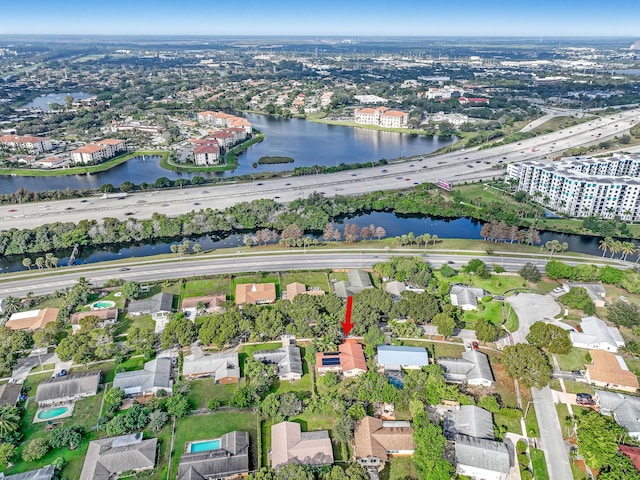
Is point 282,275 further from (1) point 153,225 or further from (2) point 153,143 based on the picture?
(2) point 153,143

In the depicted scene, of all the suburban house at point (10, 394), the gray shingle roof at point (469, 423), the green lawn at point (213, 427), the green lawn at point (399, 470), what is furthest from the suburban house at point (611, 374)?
the suburban house at point (10, 394)

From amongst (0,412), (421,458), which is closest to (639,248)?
(421,458)

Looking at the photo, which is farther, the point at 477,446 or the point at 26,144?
the point at 26,144

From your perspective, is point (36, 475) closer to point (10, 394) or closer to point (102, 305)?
point (10, 394)

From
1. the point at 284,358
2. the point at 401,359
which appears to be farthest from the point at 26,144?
the point at 401,359

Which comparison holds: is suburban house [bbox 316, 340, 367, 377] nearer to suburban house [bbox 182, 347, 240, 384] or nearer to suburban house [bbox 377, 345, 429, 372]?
suburban house [bbox 377, 345, 429, 372]

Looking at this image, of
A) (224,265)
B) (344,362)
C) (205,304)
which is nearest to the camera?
(344,362)

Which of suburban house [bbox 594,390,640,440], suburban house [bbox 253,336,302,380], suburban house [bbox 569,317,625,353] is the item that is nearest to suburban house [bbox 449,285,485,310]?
suburban house [bbox 569,317,625,353]
